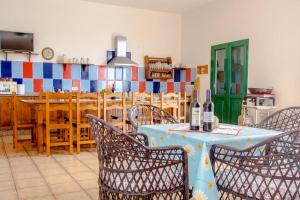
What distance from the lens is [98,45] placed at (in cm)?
733

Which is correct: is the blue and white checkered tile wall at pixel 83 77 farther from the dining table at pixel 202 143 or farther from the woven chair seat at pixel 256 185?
the woven chair seat at pixel 256 185

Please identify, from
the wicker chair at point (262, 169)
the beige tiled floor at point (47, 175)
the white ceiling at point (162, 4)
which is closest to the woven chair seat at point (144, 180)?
the wicker chair at point (262, 169)

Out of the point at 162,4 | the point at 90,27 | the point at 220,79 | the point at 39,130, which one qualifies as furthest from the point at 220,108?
the point at 39,130

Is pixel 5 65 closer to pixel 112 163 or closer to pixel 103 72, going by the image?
pixel 103 72

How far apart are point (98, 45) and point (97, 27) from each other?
17.2 inches

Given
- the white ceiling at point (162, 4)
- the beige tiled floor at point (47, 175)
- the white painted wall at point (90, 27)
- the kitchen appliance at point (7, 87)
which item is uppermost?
the white ceiling at point (162, 4)

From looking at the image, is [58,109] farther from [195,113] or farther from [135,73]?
[135,73]

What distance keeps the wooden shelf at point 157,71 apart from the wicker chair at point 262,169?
6174 mm

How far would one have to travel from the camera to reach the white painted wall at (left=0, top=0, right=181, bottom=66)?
6562mm

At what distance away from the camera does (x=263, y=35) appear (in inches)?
224

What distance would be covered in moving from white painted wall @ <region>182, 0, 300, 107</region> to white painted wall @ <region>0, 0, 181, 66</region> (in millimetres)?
1045

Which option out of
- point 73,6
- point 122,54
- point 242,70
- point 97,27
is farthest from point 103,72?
point 242,70

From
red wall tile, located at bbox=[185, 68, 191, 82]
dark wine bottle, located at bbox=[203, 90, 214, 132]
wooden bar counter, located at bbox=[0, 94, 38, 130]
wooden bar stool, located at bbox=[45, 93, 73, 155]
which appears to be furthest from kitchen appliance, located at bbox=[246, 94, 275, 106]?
wooden bar counter, located at bbox=[0, 94, 38, 130]

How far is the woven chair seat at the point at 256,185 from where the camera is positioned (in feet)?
5.00
